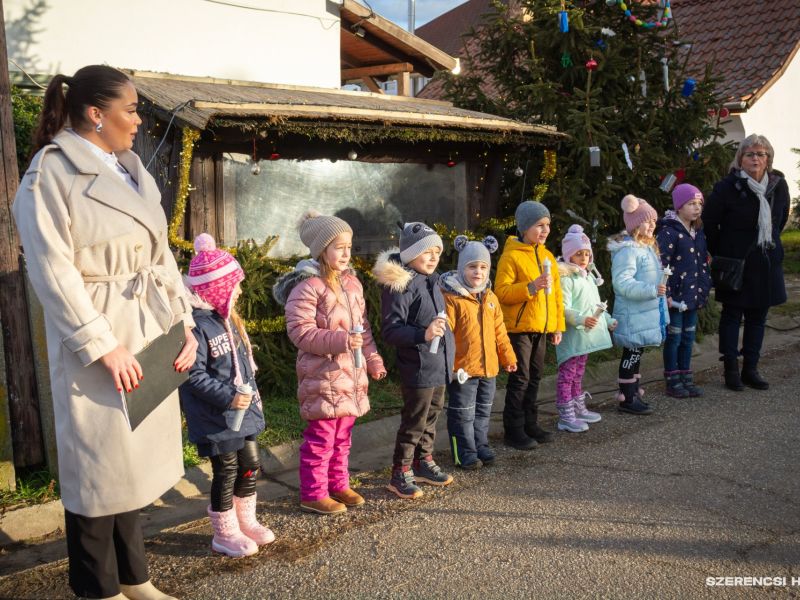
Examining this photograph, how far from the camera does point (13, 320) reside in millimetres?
4617

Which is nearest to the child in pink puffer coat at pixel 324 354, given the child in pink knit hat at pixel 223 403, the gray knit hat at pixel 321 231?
the gray knit hat at pixel 321 231

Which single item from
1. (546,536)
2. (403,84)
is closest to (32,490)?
(546,536)

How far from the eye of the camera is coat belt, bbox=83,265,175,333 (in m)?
2.95

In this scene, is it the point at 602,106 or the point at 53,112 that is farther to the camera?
the point at 602,106

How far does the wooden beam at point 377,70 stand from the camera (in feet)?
Result: 38.4

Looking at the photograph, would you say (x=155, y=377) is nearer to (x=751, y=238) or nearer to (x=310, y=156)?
(x=310, y=156)

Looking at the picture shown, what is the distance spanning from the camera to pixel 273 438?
545cm

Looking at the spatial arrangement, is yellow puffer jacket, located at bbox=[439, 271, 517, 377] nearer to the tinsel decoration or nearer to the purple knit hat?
the tinsel decoration

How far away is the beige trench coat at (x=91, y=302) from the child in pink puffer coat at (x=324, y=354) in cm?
121

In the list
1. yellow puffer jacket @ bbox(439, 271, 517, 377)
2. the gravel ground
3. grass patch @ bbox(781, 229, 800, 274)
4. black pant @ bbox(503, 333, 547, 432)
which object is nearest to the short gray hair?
A: the gravel ground

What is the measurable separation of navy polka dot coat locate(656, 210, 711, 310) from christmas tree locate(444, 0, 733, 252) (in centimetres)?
176

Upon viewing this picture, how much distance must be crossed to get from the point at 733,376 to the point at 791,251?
33.4 ft

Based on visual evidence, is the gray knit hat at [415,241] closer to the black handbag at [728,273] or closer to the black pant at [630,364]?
the black pant at [630,364]

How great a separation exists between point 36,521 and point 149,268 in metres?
1.92
